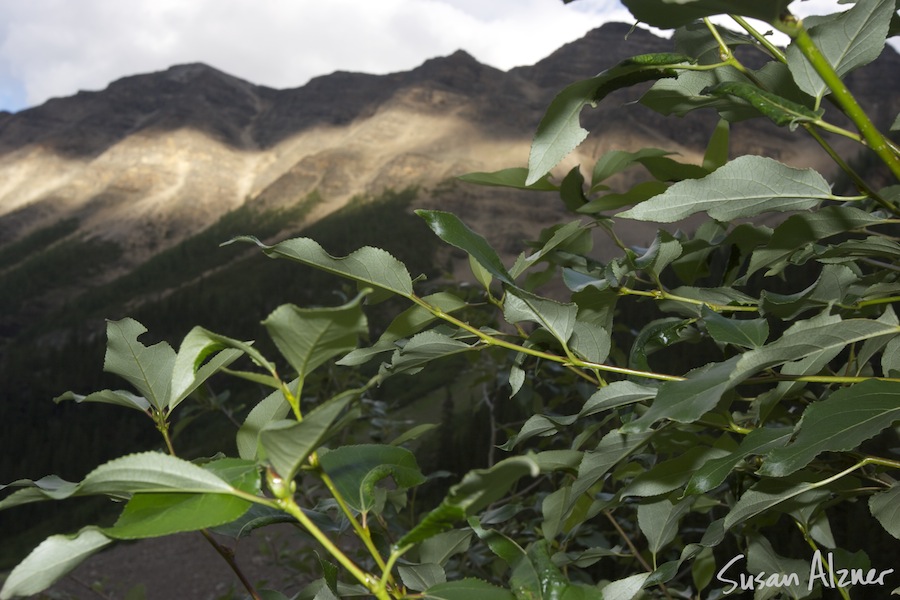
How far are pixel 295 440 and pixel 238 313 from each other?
85.5 feet

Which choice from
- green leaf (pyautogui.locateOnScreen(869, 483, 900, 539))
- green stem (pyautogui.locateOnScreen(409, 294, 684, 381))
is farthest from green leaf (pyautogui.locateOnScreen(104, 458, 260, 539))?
green leaf (pyautogui.locateOnScreen(869, 483, 900, 539))

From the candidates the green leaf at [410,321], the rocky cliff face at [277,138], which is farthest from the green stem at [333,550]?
the rocky cliff face at [277,138]

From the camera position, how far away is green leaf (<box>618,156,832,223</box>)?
0.45m

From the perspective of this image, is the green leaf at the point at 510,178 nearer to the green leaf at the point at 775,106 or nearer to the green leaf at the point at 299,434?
the green leaf at the point at 775,106

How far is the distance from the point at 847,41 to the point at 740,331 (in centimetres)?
21

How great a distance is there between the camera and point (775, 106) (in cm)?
41

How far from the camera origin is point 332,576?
461mm

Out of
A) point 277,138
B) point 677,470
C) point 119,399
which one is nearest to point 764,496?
point 677,470

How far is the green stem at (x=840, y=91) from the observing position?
15.1 inches

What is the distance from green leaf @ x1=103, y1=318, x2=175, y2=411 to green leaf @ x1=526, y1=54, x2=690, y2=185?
1.00ft

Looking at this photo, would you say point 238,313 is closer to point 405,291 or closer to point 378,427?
point 378,427

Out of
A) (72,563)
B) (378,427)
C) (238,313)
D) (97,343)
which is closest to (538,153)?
(72,563)

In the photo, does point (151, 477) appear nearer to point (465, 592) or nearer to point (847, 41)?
point (465, 592)

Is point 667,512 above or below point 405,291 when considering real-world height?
below
